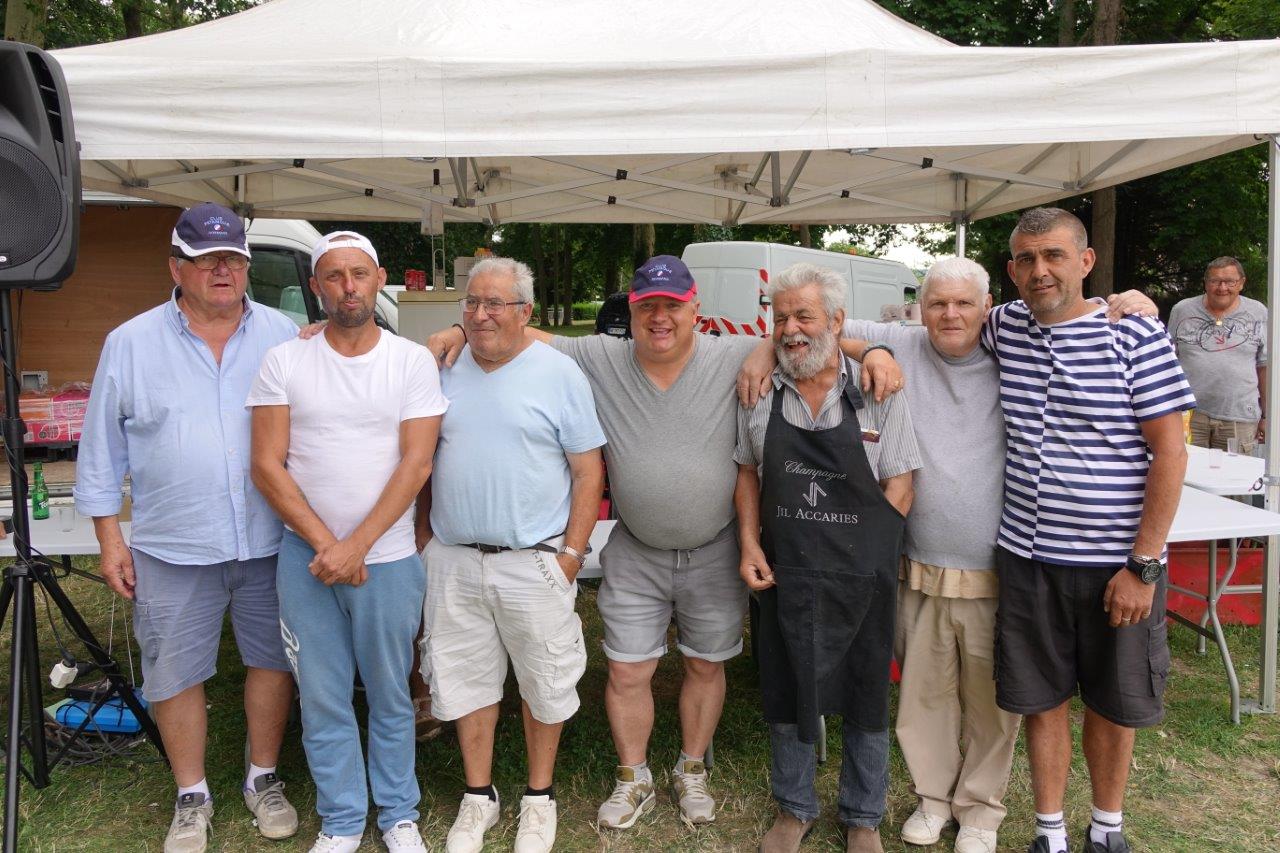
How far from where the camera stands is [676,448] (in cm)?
265

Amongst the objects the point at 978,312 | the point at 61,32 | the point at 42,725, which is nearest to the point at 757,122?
the point at 978,312

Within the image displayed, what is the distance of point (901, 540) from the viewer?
2580mm

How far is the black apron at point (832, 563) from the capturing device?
2.48m

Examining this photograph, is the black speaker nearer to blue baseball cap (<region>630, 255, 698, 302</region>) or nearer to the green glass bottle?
the green glass bottle

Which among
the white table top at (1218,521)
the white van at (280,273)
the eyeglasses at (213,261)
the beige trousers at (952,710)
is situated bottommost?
the beige trousers at (952,710)

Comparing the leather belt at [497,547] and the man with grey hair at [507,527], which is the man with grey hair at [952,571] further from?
the leather belt at [497,547]

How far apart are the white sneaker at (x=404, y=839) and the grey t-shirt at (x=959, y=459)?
1703mm

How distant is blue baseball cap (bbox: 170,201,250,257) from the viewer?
2.51 metres

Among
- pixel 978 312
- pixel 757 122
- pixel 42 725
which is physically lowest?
pixel 42 725

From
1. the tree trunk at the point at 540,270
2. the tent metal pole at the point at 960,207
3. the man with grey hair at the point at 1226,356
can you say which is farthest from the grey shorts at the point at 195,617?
the tree trunk at the point at 540,270

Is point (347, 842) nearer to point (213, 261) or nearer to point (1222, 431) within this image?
point (213, 261)

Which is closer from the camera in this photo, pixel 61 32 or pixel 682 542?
pixel 682 542

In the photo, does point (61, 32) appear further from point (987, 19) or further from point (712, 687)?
point (712, 687)

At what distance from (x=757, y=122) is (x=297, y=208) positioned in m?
3.97
